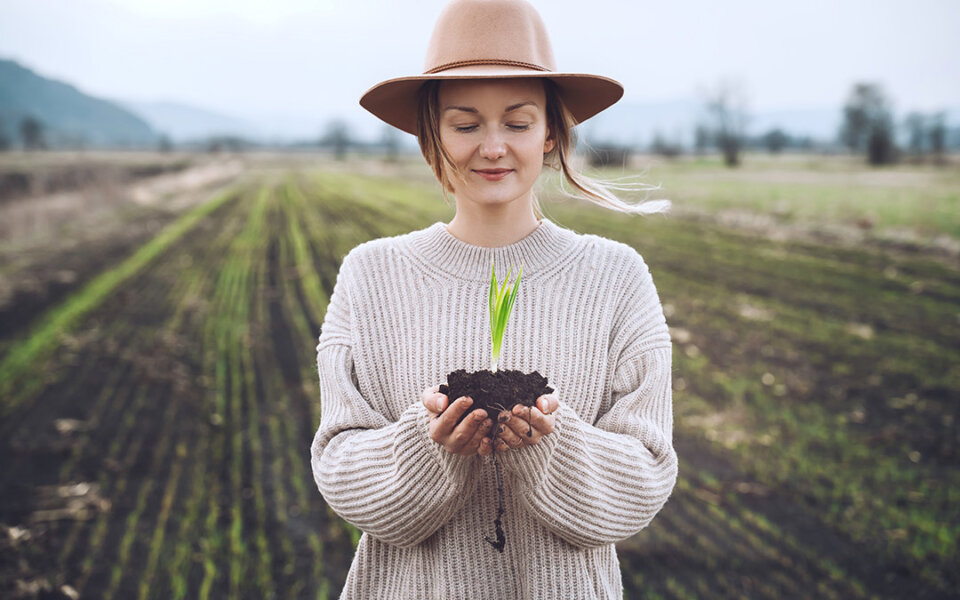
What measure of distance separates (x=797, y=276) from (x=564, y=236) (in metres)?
9.10

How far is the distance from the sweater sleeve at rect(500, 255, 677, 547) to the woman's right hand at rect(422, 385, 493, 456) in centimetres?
15

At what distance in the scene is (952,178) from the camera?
21.8 meters

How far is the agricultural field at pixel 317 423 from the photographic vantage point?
12.0ft

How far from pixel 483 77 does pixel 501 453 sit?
2.76ft

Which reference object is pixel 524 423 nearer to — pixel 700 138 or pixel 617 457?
pixel 617 457

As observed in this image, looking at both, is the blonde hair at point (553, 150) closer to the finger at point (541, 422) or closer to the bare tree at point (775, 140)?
the finger at point (541, 422)

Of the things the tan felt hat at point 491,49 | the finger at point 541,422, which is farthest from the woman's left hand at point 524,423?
the tan felt hat at point 491,49

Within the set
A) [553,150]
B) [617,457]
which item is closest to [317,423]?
[553,150]

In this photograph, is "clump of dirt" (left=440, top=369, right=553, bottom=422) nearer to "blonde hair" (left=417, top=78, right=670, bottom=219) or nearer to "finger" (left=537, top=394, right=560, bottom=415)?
"finger" (left=537, top=394, right=560, bottom=415)

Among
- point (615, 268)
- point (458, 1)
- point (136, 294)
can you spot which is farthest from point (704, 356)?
point (136, 294)

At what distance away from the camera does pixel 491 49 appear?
1.52 metres

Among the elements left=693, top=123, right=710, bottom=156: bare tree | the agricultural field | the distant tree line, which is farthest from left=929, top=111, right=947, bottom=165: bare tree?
the agricultural field

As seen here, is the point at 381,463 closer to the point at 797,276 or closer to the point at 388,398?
the point at 388,398

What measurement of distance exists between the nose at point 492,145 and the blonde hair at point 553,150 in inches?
3.8
